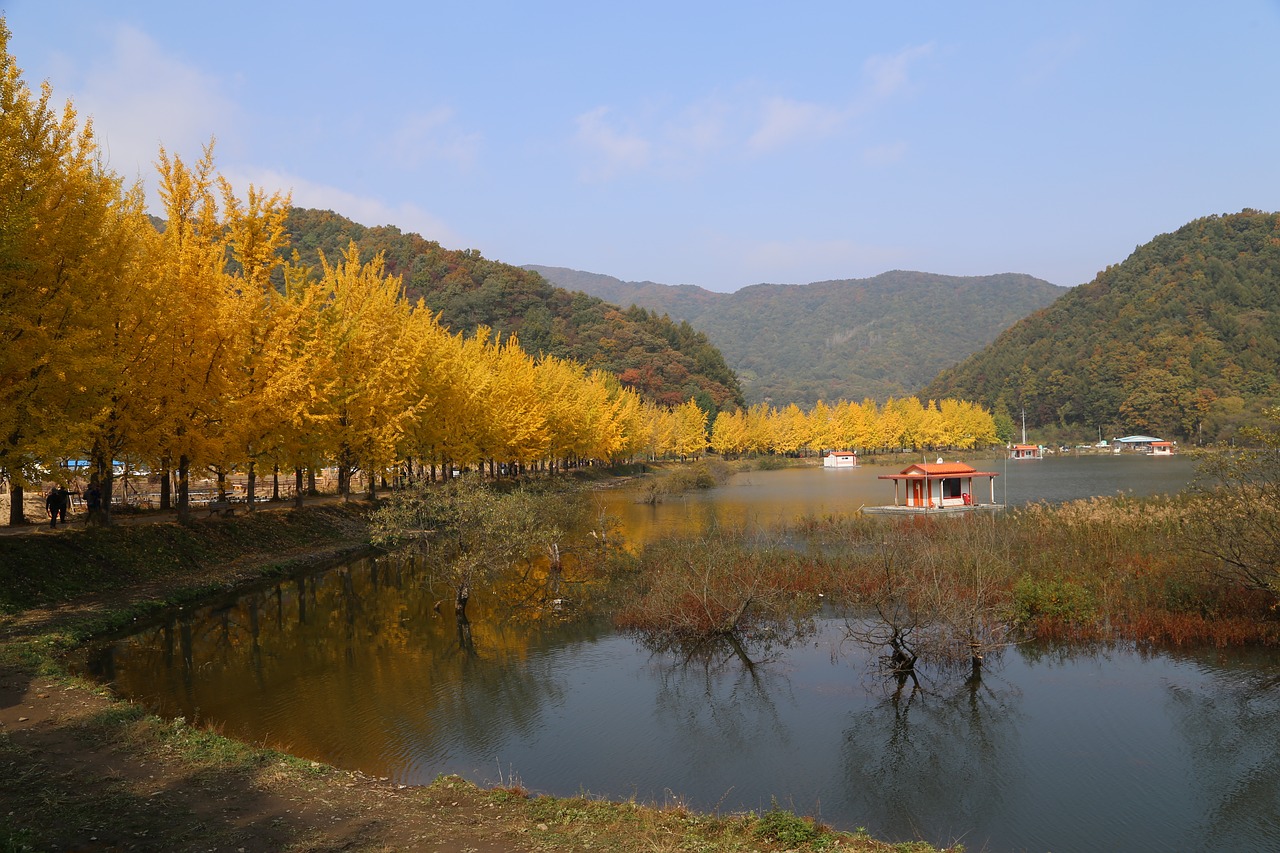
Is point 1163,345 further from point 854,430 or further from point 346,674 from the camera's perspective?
point 346,674

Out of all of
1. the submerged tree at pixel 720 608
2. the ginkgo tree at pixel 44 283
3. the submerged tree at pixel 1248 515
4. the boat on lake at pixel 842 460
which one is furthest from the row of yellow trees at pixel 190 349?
the boat on lake at pixel 842 460

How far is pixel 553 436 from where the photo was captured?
53.4 m

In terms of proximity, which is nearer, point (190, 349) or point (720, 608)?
point (720, 608)

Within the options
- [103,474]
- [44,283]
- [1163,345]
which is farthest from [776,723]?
[1163,345]

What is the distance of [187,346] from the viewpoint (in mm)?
22188

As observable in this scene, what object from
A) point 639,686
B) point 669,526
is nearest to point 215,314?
point 639,686

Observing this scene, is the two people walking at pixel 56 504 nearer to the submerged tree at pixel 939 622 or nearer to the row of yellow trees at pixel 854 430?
the submerged tree at pixel 939 622

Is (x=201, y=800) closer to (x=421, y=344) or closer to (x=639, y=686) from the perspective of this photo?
(x=639, y=686)

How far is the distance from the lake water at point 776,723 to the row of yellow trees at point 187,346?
17.6ft

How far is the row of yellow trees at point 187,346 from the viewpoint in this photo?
15.8m

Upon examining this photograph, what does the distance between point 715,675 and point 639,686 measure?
165 centimetres

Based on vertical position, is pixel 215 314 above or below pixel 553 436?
above

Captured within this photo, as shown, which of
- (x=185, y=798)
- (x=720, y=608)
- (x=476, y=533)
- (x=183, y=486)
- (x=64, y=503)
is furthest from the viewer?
(x=183, y=486)

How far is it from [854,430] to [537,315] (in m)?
48.7
